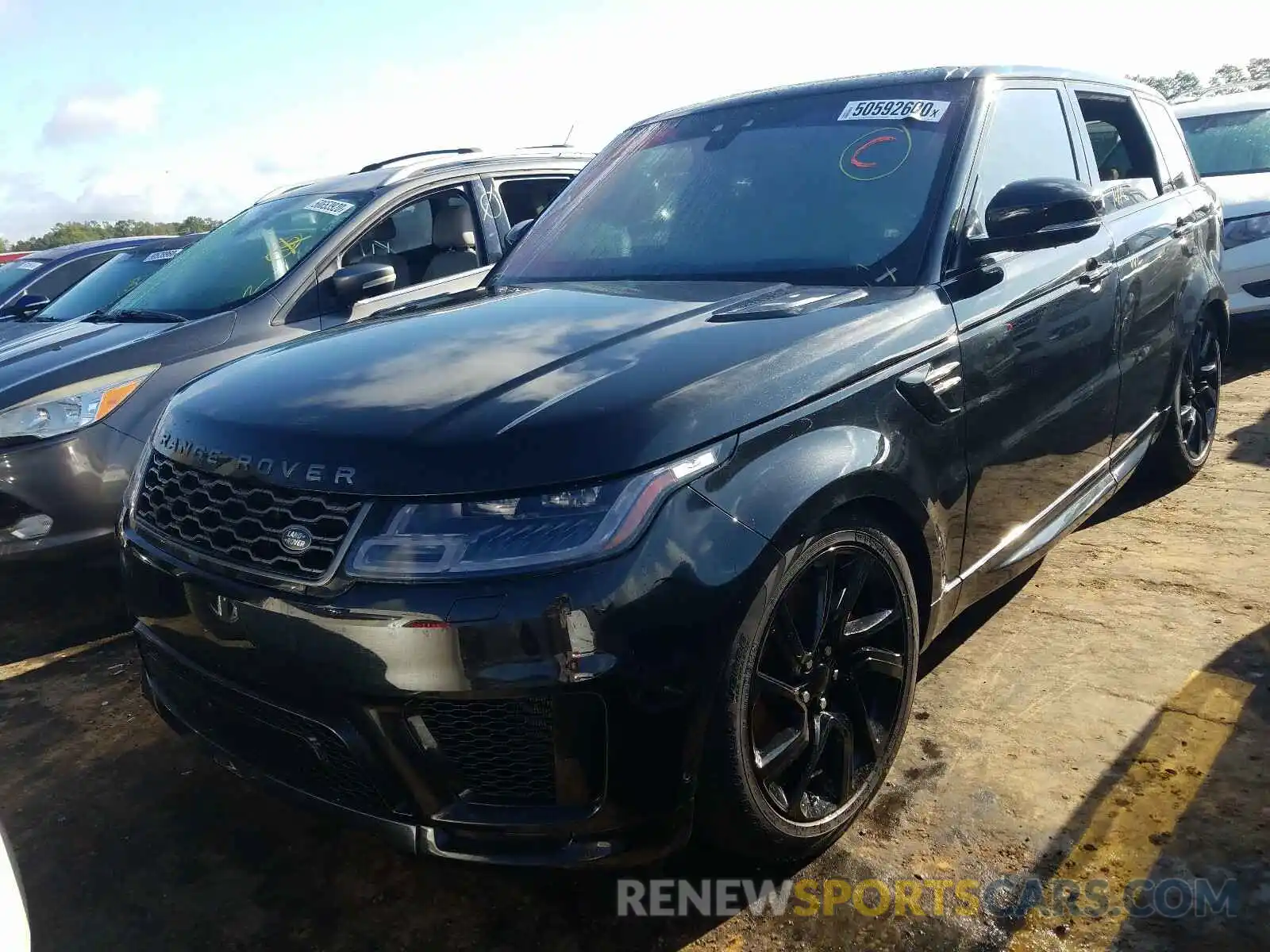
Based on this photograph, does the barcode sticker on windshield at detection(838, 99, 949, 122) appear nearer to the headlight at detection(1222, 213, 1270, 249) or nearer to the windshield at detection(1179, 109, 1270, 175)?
the headlight at detection(1222, 213, 1270, 249)

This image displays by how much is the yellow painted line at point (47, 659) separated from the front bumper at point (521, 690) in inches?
88.4

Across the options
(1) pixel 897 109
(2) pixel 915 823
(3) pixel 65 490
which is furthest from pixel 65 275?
(2) pixel 915 823

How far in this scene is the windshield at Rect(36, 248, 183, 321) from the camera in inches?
240

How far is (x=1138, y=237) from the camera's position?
3.66m

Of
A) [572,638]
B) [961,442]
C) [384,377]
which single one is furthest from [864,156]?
[572,638]

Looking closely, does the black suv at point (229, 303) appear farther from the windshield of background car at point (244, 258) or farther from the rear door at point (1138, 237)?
the rear door at point (1138, 237)

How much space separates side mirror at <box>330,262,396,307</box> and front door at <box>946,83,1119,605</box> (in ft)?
8.81

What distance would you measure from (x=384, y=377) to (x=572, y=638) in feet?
2.58

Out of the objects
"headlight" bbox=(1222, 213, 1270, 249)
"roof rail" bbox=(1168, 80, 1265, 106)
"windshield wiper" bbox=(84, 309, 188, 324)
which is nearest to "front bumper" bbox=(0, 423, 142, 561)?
"windshield wiper" bbox=(84, 309, 188, 324)

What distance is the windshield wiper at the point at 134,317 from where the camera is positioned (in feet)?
14.9

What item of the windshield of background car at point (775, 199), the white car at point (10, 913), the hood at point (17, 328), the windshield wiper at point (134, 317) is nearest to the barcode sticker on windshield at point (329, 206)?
the windshield wiper at point (134, 317)

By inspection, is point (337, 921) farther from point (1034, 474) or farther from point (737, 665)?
point (1034, 474)

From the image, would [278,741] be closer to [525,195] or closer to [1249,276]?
[525,195]

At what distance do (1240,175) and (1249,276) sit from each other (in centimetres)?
113
